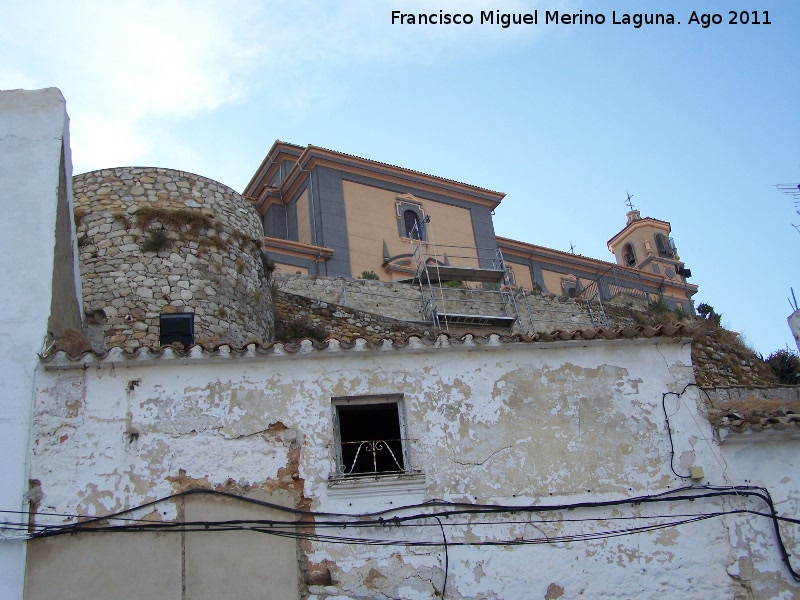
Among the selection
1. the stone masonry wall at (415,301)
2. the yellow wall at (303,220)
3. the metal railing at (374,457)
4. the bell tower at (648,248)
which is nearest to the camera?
the metal railing at (374,457)

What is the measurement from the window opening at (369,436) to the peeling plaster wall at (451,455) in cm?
16

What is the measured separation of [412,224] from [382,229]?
1.39 meters

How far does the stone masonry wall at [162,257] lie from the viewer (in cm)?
1329

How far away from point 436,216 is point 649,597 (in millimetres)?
22688

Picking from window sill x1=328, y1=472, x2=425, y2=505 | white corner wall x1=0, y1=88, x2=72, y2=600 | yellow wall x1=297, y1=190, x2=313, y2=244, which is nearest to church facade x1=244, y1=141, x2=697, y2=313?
yellow wall x1=297, y1=190, x2=313, y2=244

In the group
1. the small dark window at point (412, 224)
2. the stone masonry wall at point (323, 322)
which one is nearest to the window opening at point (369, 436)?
the stone masonry wall at point (323, 322)

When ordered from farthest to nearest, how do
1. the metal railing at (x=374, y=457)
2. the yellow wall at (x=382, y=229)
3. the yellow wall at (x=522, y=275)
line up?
the yellow wall at (x=522, y=275)
the yellow wall at (x=382, y=229)
the metal railing at (x=374, y=457)

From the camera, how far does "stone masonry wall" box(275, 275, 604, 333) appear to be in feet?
72.2

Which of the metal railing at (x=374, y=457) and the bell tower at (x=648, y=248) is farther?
the bell tower at (x=648, y=248)

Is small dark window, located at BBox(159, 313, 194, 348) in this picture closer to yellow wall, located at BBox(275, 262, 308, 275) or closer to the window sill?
the window sill

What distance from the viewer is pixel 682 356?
10008 mm

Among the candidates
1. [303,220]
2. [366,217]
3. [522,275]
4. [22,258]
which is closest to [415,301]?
[366,217]

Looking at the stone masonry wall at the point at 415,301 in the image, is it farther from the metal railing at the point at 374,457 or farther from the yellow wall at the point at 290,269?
the metal railing at the point at 374,457

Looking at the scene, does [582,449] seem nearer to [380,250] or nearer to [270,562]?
[270,562]
